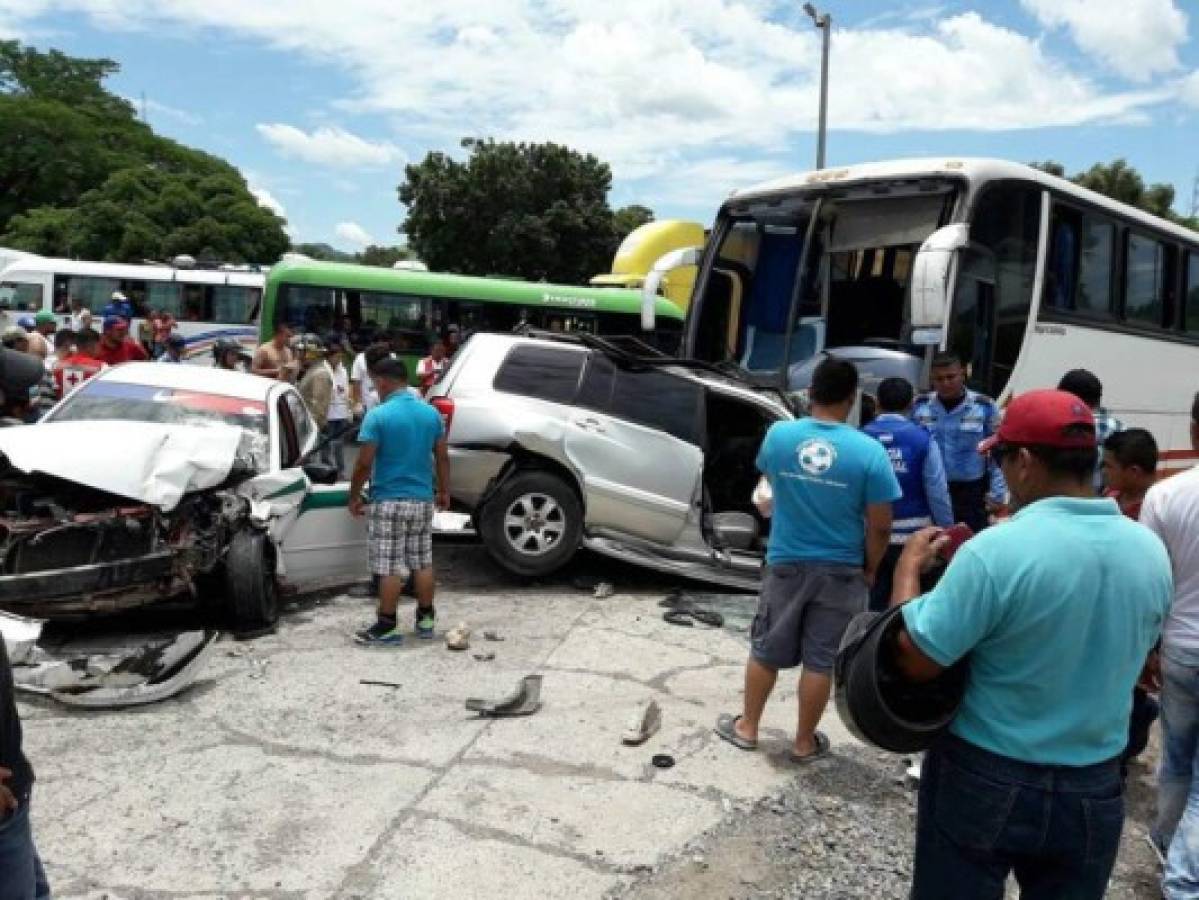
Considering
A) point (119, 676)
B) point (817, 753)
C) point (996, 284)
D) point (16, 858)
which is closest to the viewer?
point (16, 858)

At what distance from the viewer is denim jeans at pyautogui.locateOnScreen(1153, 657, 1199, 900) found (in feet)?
10.4

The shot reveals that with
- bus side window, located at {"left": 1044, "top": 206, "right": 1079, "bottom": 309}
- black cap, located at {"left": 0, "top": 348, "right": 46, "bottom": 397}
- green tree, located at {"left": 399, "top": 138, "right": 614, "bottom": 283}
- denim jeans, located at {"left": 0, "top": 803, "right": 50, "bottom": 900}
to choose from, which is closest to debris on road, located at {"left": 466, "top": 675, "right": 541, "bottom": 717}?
denim jeans, located at {"left": 0, "top": 803, "right": 50, "bottom": 900}

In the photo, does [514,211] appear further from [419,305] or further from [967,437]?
[967,437]

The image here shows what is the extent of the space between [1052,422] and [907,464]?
303 cm

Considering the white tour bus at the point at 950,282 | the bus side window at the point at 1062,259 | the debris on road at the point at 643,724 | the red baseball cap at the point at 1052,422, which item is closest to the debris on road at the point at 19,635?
the debris on road at the point at 643,724

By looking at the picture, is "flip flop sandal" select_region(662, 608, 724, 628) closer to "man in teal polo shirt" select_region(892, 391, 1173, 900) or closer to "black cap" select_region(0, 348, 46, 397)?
"man in teal polo shirt" select_region(892, 391, 1173, 900)

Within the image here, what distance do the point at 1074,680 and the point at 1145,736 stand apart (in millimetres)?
2719

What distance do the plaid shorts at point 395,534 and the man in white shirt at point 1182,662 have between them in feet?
12.7

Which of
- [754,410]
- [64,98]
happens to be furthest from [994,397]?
[64,98]

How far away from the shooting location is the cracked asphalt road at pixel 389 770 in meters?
3.40

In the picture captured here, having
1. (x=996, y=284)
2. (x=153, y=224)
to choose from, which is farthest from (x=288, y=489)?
(x=153, y=224)

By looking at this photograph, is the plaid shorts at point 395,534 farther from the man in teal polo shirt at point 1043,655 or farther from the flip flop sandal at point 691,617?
the man in teal polo shirt at point 1043,655

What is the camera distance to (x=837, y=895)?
11.2 ft

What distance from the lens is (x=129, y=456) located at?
537cm
